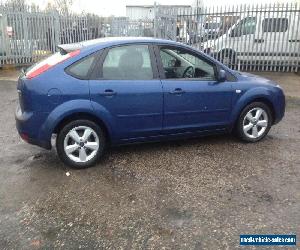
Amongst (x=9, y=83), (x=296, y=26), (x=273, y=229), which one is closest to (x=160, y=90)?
(x=273, y=229)

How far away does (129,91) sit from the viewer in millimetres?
4664

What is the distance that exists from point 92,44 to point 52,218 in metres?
2.33

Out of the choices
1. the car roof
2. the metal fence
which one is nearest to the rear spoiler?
the car roof

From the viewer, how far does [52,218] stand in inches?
140

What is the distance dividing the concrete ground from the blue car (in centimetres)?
34

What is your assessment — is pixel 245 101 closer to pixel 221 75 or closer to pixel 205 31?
pixel 221 75

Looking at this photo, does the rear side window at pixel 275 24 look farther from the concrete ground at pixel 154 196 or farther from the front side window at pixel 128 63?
the front side window at pixel 128 63

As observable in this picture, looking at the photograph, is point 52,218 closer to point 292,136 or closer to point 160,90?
point 160,90

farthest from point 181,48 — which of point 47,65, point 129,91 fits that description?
point 47,65

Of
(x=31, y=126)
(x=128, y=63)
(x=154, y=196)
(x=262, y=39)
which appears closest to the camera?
(x=154, y=196)

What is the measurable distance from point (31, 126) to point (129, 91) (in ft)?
4.25

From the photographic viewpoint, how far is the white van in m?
11.9

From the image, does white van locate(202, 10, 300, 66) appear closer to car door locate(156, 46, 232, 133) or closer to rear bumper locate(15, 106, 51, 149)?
car door locate(156, 46, 232, 133)

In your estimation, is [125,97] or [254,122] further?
[254,122]
